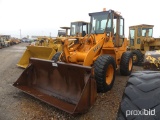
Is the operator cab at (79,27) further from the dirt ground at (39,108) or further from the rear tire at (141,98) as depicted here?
the rear tire at (141,98)

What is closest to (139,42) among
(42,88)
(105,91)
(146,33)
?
(146,33)

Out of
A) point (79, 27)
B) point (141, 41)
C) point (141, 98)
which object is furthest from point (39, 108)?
point (141, 41)

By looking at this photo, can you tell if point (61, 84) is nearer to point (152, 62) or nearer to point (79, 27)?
point (152, 62)

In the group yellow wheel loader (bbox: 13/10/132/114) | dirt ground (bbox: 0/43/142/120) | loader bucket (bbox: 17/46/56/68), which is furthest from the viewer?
loader bucket (bbox: 17/46/56/68)

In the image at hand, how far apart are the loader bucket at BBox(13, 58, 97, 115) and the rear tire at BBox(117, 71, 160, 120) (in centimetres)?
224

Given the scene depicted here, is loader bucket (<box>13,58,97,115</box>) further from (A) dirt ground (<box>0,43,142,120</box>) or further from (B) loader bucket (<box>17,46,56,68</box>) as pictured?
(B) loader bucket (<box>17,46,56,68</box>)

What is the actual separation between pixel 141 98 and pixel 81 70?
9.89 feet

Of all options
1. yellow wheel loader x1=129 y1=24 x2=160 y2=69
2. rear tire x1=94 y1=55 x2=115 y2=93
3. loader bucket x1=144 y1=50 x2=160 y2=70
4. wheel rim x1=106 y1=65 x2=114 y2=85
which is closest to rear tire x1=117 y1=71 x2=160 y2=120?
loader bucket x1=144 y1=50 x2=160 y2=70

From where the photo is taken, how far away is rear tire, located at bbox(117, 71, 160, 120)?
5.14 ft

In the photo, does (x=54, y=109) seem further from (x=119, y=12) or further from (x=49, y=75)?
(x=119, y=12)

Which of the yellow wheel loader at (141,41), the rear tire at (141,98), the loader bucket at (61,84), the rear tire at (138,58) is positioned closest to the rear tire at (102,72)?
the loader bucket at (61,84)

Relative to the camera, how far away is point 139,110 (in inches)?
62.5

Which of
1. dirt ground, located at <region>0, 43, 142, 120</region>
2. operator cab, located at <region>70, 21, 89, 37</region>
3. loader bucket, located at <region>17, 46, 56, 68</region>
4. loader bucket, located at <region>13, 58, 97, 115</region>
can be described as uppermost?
operator cab, located at <region>70, 21, 89, 37</region>

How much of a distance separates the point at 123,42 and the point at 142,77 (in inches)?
262
